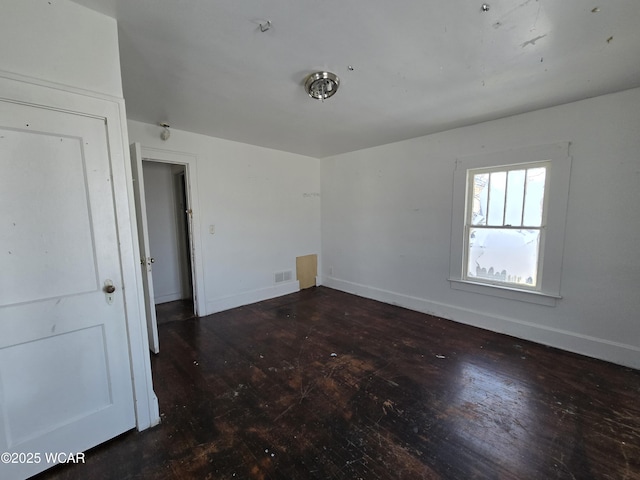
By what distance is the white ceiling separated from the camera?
132cm

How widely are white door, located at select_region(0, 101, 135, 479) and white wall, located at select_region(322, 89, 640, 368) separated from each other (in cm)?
338

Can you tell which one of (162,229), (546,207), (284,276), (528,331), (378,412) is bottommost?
(378,412)

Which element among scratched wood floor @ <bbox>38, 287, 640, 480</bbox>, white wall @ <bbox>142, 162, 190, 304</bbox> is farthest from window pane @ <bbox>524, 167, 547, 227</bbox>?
white wall @ <bbox>142, 162, 190, 304</bbox>

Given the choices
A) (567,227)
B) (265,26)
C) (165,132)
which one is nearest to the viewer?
(265,26)

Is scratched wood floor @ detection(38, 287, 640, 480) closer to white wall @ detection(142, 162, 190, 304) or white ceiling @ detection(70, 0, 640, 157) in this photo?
white wall @ detection(142, 162, 190, 304)

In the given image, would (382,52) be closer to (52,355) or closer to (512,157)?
(512,157)

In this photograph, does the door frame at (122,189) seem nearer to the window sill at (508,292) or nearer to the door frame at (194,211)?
the door frame at (194,211)

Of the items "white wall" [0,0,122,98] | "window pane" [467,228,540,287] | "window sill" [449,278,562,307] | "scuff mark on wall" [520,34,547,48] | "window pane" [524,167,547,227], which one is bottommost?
"window sill" [449,278,562,307]

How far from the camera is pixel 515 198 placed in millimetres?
2873

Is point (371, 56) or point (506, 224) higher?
point (371, 56)

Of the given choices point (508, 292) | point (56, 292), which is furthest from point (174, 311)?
point (508, 292)

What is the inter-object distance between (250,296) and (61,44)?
3358mm

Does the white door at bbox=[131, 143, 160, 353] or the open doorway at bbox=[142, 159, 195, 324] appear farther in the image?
the open doorway at bbox=[142, 159, 195, 324]

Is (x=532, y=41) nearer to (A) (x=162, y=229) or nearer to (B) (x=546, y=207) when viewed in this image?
(B) (x=546, y=207)
